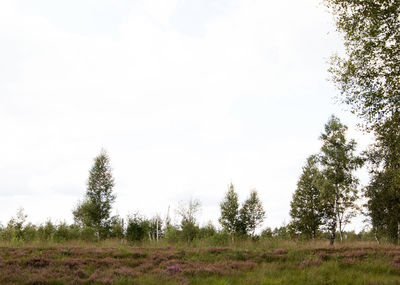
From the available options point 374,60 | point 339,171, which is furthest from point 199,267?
point 339,171

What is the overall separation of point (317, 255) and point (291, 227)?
97.5ft

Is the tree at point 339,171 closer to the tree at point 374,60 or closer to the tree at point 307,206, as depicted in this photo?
the tree at point 307,206

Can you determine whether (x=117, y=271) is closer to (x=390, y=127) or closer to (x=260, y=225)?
(x=390, y=127)

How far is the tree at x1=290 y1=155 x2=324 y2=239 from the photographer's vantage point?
135 feet

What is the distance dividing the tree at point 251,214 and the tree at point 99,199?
22859mm

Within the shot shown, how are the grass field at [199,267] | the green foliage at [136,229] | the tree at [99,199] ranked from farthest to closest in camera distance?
the tree at [99,199], the green foliage at [136,229], the grass field at [199,267]

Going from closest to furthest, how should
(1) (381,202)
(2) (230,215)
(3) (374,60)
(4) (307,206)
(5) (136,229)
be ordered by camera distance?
(3) (374,60) < (5) (136,229) < (1) (381,202) < (4) (307,206) < (2) (230,215)

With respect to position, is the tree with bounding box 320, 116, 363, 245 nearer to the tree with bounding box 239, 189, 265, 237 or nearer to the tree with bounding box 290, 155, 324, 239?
the tree with bounding box 290, 155, 324, 239

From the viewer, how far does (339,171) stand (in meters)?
33.0

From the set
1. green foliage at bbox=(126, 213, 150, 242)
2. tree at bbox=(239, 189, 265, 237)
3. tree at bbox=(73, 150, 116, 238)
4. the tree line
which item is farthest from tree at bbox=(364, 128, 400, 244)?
tree at bbox=(73, 150, 116, 238)

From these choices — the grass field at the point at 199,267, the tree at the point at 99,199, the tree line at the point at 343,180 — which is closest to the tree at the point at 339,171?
the tree line at the point at 343,180

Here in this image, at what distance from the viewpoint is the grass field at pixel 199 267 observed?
37.3ft

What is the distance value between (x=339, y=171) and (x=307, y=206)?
439 inches

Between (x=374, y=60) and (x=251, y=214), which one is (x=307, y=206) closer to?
(x=251, y=214)
